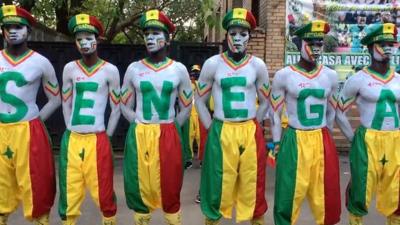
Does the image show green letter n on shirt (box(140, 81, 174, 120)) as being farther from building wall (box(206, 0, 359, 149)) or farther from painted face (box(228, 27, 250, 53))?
building wall (box(206, 0, 359, 149))

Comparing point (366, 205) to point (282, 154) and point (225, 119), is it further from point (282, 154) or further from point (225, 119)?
point (225, 119)

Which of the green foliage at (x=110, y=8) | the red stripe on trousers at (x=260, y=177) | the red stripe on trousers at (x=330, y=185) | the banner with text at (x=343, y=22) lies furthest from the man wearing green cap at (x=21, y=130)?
the banner with text at (x=343, y=22)

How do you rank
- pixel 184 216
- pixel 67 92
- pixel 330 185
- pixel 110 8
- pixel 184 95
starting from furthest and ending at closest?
pixel 110 8
pixel 184 216
pixel 184 95
pixel 67 92
pixel 330 185

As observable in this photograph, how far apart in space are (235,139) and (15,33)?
2144mm

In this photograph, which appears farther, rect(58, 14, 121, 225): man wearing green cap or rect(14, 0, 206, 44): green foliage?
rect(14, 0, 206, 44): green foliage

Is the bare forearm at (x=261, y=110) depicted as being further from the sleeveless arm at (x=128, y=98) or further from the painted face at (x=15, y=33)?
the painted face at (x=15, y=33)

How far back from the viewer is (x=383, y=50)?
4930mm

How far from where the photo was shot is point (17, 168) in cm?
486

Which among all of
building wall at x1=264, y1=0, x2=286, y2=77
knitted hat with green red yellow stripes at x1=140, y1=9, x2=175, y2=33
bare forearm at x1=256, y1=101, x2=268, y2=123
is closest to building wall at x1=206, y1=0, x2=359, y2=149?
building wall at x1=264, y1=0, x2=286, y2=77

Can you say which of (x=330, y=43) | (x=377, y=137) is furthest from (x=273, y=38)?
(x=377, y=137)

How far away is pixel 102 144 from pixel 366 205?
7.85 ft

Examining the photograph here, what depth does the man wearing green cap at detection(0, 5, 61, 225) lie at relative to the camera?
15.9ft

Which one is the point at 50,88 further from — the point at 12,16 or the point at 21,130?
the point at 12,16

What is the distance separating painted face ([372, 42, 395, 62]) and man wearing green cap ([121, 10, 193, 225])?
1763 mm
